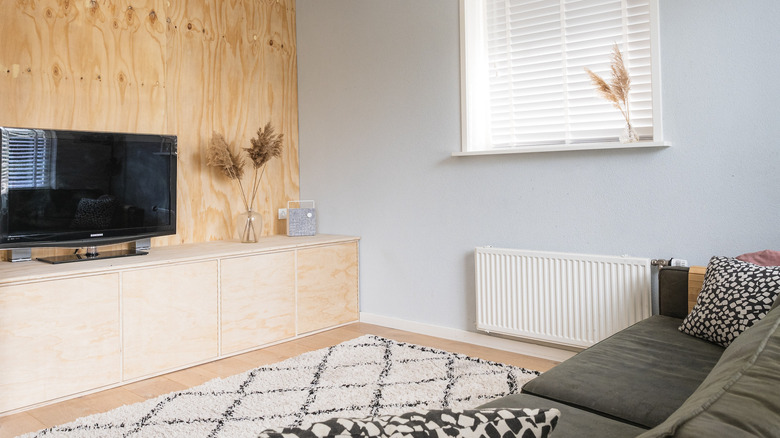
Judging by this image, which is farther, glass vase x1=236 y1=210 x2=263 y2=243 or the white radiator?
glass vase x1=236 y1=210 x2=263 y2=243

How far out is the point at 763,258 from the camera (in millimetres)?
2328

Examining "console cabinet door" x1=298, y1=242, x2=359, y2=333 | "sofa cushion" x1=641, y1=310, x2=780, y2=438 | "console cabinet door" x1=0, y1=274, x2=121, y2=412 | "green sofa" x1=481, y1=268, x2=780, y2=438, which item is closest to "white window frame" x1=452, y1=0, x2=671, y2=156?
"console cabinet door" x1=298, y1=242, x2=359, y2=333

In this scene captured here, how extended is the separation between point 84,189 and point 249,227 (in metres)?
1.01

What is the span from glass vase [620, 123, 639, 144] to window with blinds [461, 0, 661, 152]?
71 millimetres

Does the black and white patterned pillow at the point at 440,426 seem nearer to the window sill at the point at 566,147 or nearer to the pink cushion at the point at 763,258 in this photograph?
the pink cushion at the point at 763,258

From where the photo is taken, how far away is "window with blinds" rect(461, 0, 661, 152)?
2943 millimetres

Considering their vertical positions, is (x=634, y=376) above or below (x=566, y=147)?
below

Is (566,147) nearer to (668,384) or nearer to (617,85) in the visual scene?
(617,85)

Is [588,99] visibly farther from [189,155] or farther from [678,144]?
[189,155]

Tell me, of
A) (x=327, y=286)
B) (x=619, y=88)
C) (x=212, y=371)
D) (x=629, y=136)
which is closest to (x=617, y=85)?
(x=619, y=88)

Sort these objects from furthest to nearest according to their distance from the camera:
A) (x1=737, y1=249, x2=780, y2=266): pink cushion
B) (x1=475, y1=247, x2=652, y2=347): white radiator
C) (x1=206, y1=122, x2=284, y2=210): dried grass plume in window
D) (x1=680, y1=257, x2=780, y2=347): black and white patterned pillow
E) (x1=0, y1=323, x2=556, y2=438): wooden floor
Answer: (x1=206, y1=122, x2=284, y2=210): dried grass plume in window < (x1=475, y1=247, x2=652, y2=347): white radiator < (x1=0, y1=323, x2=556, y2=438): wooden floor < (x1=737, y1=249, x2=780, y2=266): pink cushion < (x1=680, y1=257, x2=780, y2=347): black and white patterned pillow

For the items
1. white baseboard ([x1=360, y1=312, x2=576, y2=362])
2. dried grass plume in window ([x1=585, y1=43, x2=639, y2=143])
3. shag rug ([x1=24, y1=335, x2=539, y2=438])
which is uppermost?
dried grass plume in window ([x1=585, y1=43, x2=639, y2=143])

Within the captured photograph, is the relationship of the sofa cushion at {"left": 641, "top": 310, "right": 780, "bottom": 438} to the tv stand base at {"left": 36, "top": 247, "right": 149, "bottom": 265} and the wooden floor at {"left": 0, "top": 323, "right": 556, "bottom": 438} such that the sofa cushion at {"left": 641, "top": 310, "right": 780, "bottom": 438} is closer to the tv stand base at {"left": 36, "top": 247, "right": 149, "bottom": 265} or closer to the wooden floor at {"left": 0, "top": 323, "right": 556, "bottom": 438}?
the wooden floor at {"left": 0, "top": 323, "right": 556, "bottom": 438}

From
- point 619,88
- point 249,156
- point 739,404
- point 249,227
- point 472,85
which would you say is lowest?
point 739,404
